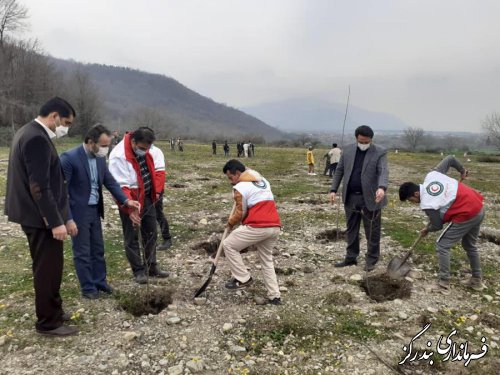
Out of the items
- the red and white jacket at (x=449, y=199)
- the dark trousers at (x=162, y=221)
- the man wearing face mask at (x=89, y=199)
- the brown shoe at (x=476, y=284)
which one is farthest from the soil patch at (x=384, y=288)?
the dark trousers at (x=162, y=221)

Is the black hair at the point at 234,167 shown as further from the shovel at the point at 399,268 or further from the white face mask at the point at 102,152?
the shovel at the point at 399,268

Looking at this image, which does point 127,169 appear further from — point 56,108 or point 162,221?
point 162,221

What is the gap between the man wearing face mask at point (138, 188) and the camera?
5.36 meters

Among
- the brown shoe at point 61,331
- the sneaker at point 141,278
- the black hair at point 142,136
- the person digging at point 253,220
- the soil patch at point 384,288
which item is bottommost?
the brown shoe at point 61,331

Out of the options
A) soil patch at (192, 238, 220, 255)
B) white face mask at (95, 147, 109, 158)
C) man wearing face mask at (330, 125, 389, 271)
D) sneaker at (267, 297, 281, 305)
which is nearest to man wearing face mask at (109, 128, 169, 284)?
white face mask at (95, 147, 109, 158)

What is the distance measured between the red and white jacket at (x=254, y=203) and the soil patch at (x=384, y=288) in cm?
184

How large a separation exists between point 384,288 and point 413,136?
295 ft

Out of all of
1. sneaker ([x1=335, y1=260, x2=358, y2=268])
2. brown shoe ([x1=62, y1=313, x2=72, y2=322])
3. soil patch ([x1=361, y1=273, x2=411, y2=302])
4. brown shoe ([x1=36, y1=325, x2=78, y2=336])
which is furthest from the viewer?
sneaker ([x1=335, y1=260, x2=358, y2=268])

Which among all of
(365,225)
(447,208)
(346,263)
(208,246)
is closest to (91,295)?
(208,246)

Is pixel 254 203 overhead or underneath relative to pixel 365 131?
underneath

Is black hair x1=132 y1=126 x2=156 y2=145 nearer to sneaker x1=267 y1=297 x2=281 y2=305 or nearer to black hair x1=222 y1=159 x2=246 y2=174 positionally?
black hair x1=222 y1=159 x2=246 y2=174

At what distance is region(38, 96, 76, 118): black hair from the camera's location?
12.8ft

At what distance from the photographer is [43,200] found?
3.74m

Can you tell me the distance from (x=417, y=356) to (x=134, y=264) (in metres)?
3.91
